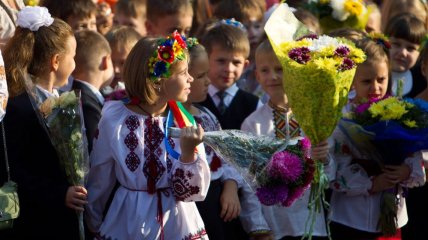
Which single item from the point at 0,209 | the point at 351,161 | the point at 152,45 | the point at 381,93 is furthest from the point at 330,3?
the point at 0,209

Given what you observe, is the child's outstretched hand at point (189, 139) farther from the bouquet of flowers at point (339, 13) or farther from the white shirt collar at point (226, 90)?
the bouquet of flowers at point (339, 13)

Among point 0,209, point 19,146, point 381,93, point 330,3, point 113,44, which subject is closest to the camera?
point 0,209

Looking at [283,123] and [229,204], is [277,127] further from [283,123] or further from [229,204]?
[229,204]

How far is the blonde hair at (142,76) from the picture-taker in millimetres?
5645

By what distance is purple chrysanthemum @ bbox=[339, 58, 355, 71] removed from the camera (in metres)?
5.59

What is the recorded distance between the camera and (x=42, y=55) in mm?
5922

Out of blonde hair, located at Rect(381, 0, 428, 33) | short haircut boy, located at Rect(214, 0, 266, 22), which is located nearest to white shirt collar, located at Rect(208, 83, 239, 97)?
short haircut boy, located at Rect(214, 0, 266, 22)

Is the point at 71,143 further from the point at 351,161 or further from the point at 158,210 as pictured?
the point at 351,161

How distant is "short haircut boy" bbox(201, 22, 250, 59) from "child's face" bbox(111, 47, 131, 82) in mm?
663

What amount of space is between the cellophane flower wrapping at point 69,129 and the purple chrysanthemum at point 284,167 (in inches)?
45.1

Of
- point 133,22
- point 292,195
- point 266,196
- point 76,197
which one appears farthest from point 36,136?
point 133,22

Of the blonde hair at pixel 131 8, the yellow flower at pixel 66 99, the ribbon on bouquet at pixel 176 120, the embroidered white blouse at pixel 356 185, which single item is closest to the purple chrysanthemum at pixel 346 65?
the ribbon on bouquet at pixel 176 120

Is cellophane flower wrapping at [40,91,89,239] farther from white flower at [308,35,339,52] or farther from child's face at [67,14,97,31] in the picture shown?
child's face at [67,14,97,31]

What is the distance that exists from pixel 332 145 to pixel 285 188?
1241mm
